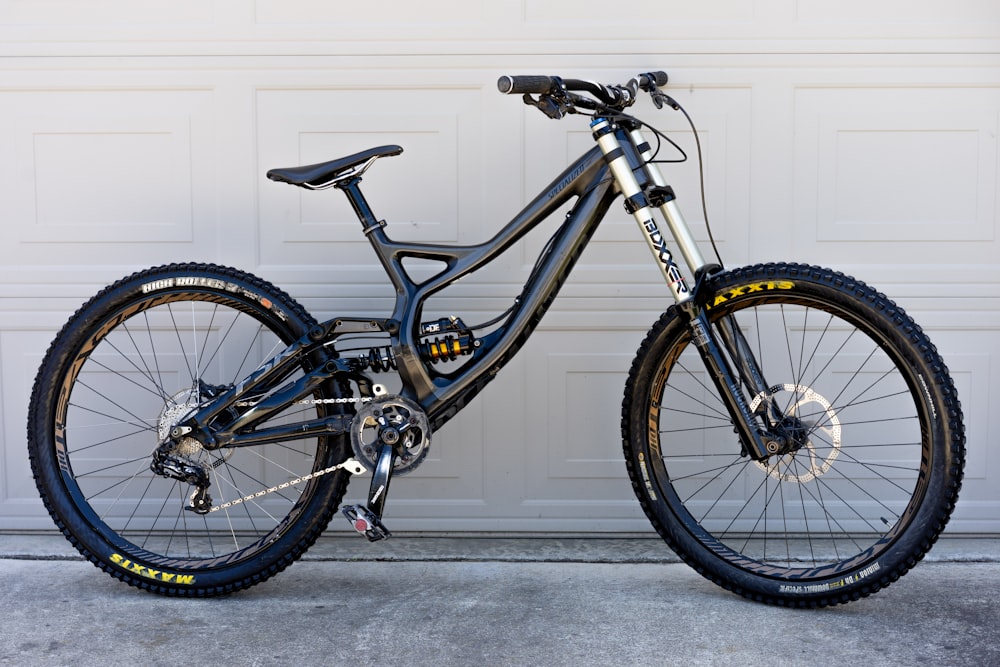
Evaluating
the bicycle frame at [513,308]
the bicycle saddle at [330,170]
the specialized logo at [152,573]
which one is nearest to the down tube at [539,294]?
the bicycle frame at [513,308]

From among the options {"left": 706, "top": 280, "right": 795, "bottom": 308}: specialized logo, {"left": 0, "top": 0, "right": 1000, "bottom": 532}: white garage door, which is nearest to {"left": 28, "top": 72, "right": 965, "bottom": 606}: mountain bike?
{"left": 706, "top": 280, "right": 795, "bottom": 308}: specialized logo

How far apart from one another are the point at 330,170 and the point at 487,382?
0.78 m

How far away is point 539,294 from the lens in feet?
10.0

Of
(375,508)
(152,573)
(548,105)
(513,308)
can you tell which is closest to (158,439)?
(152,573)

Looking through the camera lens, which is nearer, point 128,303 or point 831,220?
point 128,303

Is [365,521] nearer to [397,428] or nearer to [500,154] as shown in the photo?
[397,428]

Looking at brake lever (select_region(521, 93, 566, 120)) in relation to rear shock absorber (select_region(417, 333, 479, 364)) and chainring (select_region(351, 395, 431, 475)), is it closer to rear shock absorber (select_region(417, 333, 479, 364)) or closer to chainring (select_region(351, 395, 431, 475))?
rear shock absorber (select_region(417, 333, 479, 364))

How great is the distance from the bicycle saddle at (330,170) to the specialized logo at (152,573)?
1218 millimetres

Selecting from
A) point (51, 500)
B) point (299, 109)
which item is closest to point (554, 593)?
point (51, 500)

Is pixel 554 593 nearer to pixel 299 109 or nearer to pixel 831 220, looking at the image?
pixel 831 220

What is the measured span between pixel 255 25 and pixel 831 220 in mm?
2054

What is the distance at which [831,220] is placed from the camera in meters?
3.56

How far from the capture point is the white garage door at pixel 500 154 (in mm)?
3502

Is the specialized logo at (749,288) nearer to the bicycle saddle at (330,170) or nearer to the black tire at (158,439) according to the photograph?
the bicycle saddle at (330,170)
